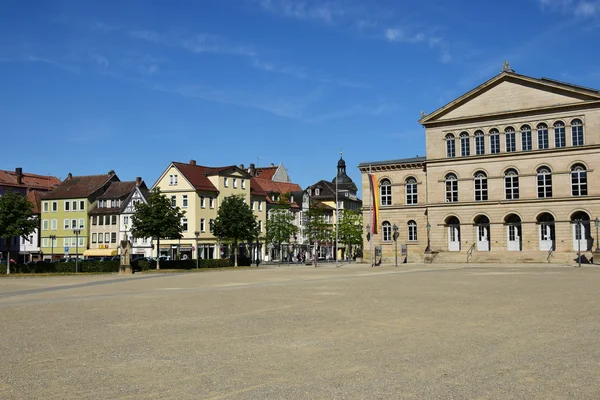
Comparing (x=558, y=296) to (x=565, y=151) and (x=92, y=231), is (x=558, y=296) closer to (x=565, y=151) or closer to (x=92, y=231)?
(x=565, y=151)

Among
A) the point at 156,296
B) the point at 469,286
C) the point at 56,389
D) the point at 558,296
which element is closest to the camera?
the point at 56,389

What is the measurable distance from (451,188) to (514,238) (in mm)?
8616

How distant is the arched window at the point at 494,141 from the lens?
70062 mm

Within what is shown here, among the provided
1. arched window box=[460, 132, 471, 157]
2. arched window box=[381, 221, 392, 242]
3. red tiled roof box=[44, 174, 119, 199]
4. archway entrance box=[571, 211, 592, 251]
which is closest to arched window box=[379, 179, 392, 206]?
arched window box=[381, 221, 392, 242]

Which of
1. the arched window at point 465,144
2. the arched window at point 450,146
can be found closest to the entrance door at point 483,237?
the arched window at point 465,144

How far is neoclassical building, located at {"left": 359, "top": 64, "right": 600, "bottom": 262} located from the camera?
65.1 meters

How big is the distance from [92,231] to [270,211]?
86.9 ft

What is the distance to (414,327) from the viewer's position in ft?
52.2

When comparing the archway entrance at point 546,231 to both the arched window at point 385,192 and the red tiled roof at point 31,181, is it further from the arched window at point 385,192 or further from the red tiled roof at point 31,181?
the red tiled roof at point 31,181

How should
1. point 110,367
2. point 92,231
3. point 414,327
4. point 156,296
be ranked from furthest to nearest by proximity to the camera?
1. point 92,231
2. point 156,296
3. point 414,327
4. point 110,367

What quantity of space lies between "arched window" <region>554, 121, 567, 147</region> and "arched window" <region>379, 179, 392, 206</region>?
19008 mm

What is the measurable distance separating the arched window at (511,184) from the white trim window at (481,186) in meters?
2.24

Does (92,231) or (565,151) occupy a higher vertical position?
(565,151)

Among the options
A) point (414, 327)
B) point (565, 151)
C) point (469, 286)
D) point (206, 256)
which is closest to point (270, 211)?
point (206, 256)
